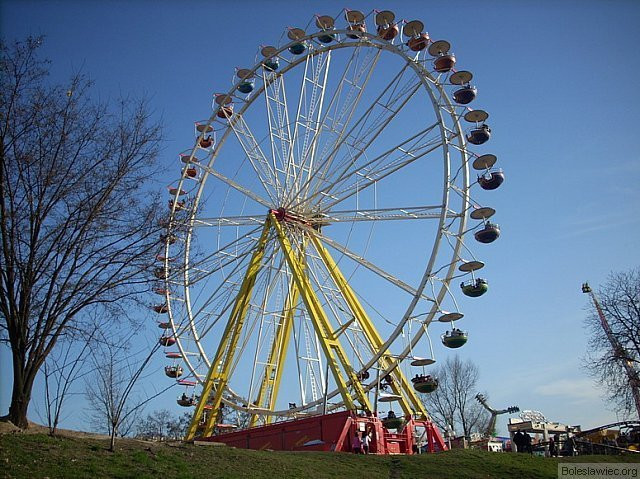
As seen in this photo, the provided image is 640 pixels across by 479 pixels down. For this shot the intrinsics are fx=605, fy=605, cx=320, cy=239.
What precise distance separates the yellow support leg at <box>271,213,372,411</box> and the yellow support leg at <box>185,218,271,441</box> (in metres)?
1.85

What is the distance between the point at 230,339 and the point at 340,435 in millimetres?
8235

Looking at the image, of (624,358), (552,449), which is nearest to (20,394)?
(552,449)

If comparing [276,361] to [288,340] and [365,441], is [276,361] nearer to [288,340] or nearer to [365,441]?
[288,340]

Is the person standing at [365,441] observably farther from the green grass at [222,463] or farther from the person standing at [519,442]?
the person standing at [519,442]

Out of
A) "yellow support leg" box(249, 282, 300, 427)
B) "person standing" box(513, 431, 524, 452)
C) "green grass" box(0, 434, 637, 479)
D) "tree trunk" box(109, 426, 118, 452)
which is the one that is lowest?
"green grass" box(0, 434, 637, 479)

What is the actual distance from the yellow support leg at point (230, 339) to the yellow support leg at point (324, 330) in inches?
72.7

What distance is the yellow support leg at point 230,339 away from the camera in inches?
981

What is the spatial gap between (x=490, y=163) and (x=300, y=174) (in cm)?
772

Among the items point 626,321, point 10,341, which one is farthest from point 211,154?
point 626,321

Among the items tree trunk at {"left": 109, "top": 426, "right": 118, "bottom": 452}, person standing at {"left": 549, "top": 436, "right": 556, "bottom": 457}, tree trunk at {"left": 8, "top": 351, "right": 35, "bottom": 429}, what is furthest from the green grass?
person standing at {"left": 549, "top": 436, "right": 556, "bottom": 457}

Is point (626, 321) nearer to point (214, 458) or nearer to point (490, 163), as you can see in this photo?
point (490, 163)

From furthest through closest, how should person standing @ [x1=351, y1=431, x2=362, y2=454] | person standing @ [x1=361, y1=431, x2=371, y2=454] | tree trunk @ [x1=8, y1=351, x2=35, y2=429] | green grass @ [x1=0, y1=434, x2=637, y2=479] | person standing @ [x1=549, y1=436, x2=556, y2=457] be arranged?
1. person standing @ [x1=549, y1=436, x2=556, y2=457]
2. person standing @ [x1=361, y1=431, x2=371, y2=454]
3. person standing @ [x1=351, y1=431, x2=362, y2=454]
4. tree trunk @ [x1=8, y1=351, x2=35, y2=429]
5. green grass @ [x1=0, y1=434, x2=637, y2=479]

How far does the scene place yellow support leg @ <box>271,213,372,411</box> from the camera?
2036cm

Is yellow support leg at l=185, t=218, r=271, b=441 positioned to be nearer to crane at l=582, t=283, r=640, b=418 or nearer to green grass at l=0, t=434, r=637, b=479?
green grass at l=0, t=434, r=637, b=479
